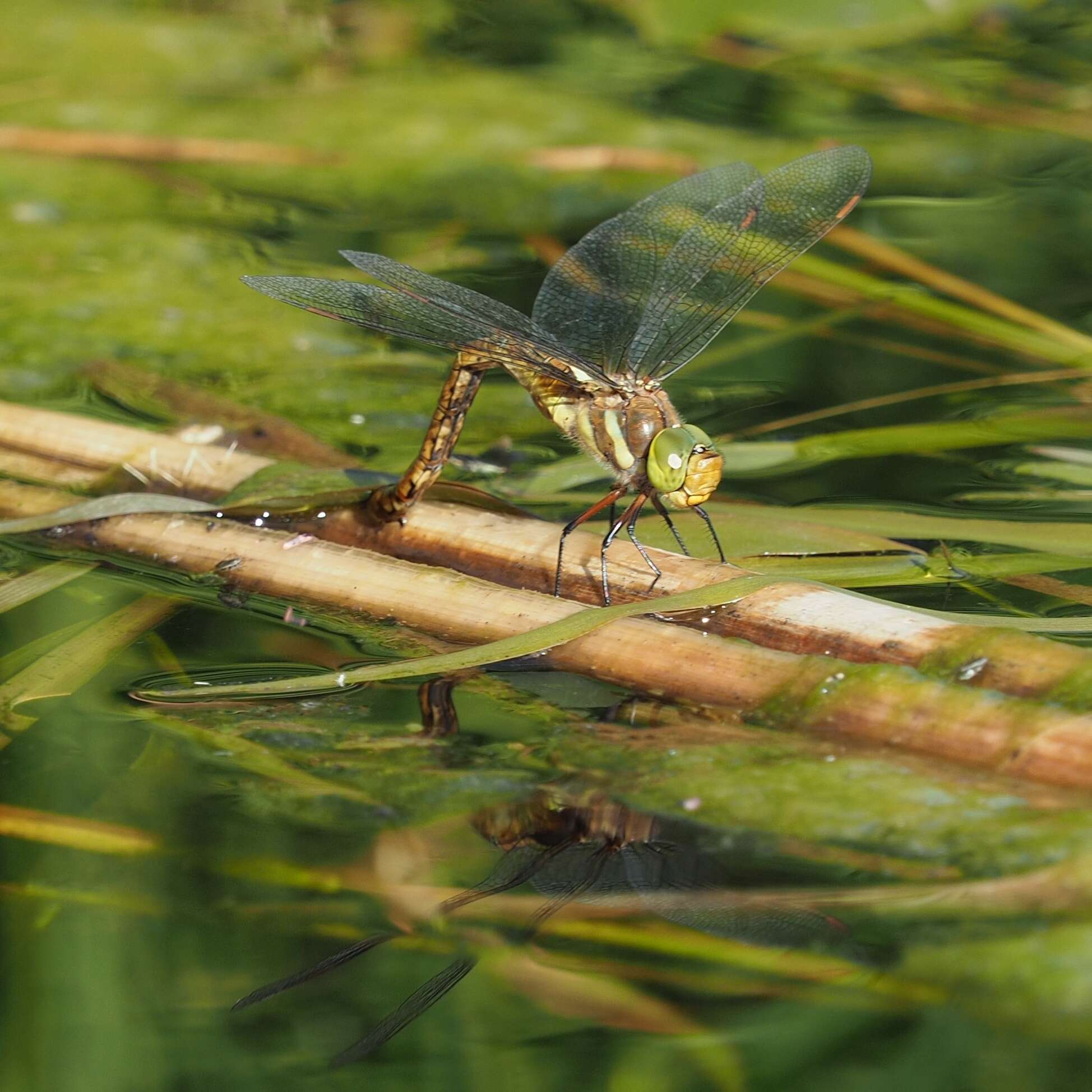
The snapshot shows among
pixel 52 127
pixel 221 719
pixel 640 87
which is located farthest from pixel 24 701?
pixel 640 87

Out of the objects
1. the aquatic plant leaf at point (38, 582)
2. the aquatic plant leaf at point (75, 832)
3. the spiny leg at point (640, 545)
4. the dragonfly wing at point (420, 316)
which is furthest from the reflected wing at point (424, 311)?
the aquatic plant leaf at point (75, 832)

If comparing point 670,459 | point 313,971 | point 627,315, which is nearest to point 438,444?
point 670,459

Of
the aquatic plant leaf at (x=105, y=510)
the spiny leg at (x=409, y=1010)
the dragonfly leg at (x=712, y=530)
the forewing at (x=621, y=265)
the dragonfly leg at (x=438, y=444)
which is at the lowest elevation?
the dragonfly leg at (x=712, y=530)

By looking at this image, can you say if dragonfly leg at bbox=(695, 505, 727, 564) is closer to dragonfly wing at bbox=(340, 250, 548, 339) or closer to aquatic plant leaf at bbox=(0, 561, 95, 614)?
dragonfly wing at bbox=(340, 250, 548, 339)

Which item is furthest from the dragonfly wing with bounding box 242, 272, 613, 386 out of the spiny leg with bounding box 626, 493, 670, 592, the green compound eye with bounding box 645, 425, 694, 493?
the spiny leg with bounding box 626, 493, 670, 592

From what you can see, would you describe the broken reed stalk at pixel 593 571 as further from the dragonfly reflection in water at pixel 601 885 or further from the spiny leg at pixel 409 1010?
the spiny leg at pixel 409 1010

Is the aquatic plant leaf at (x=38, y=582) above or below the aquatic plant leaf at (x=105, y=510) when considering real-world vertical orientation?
below

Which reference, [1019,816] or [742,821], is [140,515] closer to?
[742,821]

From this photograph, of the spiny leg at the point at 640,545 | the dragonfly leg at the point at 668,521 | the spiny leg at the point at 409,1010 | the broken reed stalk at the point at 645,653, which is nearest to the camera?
the spiny leg at the point at 409,1010
